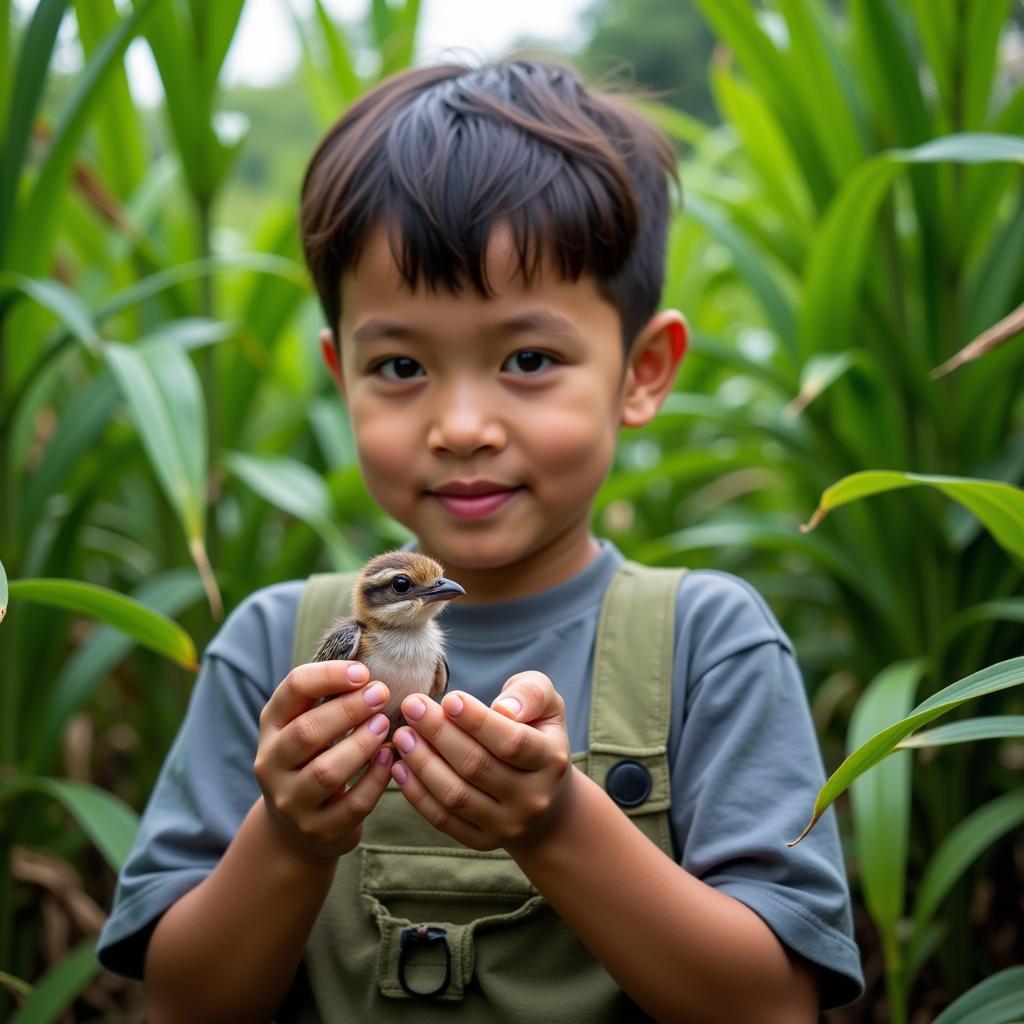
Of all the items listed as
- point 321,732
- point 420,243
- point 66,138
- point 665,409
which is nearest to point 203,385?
point 66,138

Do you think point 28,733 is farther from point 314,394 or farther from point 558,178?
point 558,178

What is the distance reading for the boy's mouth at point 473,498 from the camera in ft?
6.31

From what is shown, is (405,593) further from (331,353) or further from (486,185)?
(331,353)

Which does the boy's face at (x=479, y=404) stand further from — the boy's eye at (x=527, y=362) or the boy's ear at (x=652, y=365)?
the boy's ear at (x=652, y=365)

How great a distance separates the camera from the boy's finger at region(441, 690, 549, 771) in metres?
1.47

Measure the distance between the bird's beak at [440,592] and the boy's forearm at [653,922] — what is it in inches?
10.8

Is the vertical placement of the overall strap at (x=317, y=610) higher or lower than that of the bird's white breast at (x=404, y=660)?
lower

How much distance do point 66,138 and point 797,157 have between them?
1572 mm

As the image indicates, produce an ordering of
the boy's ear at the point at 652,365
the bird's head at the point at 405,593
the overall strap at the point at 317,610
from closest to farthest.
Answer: the bird's head at the point at 405,593 → the overall strap at the point at 317,610 → the boy's ear at the point at 652,365

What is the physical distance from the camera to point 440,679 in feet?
5.74

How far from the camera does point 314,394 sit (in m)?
3.32

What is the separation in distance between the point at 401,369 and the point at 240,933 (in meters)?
0.82

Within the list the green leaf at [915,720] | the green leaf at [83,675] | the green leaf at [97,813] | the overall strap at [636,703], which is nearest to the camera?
the green leaf at [915,720]

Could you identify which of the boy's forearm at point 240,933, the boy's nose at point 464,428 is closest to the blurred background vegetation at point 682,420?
the boy's forearm at point 240,933
